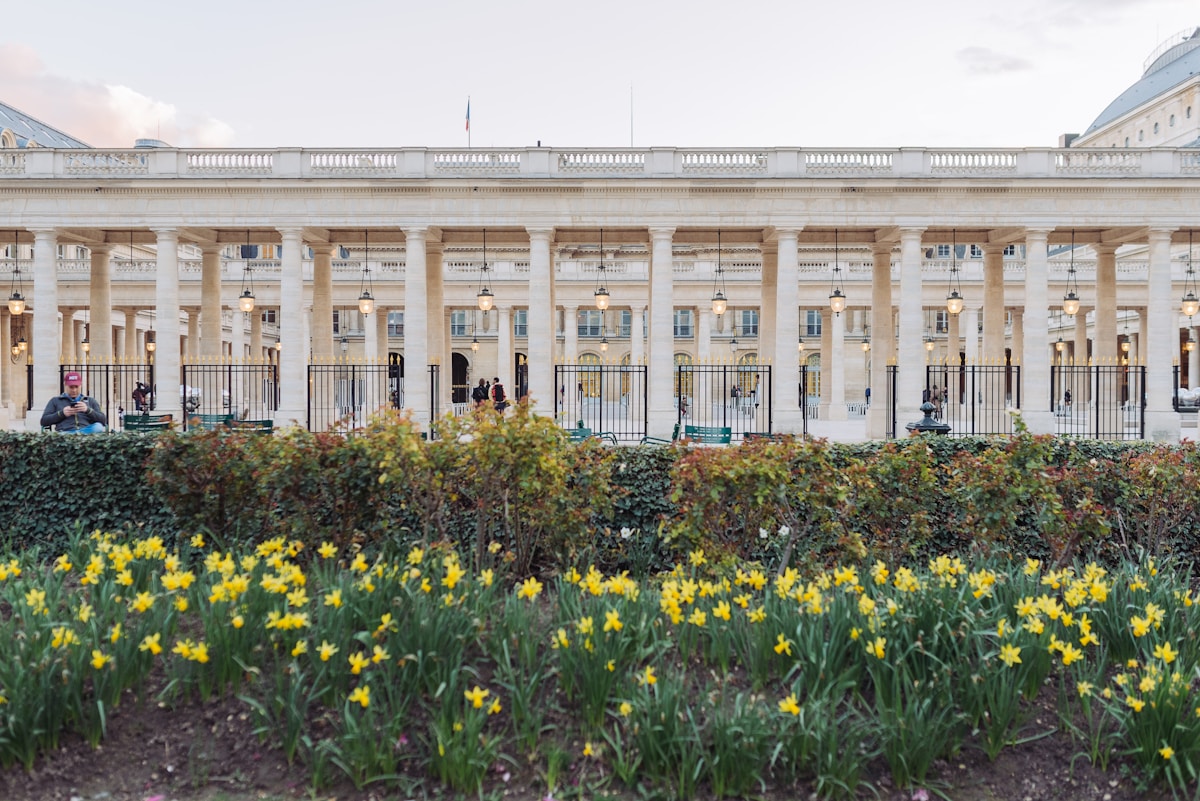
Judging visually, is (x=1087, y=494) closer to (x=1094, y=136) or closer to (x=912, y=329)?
(x=912, y=329)

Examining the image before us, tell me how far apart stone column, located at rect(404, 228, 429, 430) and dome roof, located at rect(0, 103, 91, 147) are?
4618cm

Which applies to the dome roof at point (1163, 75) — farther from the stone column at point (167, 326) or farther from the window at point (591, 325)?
the stone column at point (167, 326)

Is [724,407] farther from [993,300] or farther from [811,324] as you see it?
[811,324]

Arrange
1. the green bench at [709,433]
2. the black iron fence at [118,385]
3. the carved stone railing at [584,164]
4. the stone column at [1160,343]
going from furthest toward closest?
the carved stone railing at [584,164]
the stone column at [1160,343]
the black iron fence at [118,385]
the green bench at [709,433]

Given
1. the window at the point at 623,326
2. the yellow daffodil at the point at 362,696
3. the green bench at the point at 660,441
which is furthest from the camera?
the window at the point at 623,326

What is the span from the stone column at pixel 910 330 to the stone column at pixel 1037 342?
3.81 m

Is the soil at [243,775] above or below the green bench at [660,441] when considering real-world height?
below

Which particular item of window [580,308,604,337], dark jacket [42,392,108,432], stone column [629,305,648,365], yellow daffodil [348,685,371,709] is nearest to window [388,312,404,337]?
window [580,308,604,337]

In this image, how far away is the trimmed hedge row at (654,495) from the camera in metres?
8.16

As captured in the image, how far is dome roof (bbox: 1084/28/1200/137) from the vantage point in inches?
3649

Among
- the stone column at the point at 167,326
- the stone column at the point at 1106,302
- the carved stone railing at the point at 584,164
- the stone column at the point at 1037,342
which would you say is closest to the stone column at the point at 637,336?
the carved stone railing at the point at 584,164

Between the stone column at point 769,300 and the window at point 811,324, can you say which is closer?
the stone column at point 769,300

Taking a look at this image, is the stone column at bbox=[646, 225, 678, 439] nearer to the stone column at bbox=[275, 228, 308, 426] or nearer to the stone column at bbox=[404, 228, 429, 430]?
the stone column at bbox=[404, 228, 429, 430]

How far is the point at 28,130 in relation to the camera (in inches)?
2657
